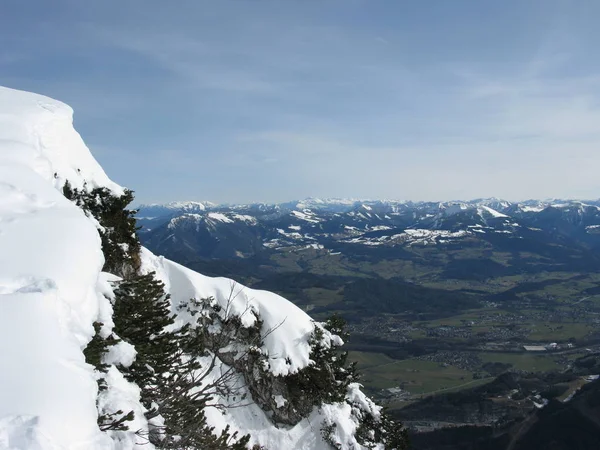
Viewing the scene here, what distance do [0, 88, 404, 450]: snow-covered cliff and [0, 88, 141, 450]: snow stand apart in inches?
1.0

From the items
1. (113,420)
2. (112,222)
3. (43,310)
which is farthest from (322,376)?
(43,310)

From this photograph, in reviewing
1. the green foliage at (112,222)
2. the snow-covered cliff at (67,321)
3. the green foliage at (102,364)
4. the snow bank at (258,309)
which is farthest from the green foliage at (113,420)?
the snow bank at (258,309)

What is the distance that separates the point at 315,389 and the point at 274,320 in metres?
6.23

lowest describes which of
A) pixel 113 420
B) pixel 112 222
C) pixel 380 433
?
pixel 380 433

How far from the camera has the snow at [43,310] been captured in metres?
6.98

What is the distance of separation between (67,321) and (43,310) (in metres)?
0.82

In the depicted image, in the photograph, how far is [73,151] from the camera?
85.9 feet

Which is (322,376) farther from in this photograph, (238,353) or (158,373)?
(158,373)

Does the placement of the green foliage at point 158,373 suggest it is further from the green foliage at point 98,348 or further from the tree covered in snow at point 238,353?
the green foliage at point 98,348

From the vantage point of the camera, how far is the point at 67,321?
10305mm

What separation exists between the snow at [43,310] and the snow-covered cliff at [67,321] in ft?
0.09

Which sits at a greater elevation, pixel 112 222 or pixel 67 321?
pixel 112 222

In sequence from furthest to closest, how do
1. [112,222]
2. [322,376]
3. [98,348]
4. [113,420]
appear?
[322,376], [112,222], [98,348], [113,420]

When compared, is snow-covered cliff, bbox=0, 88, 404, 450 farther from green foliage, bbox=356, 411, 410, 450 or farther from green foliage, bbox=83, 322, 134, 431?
green foliage, bbox=356, 411, 410, 450
